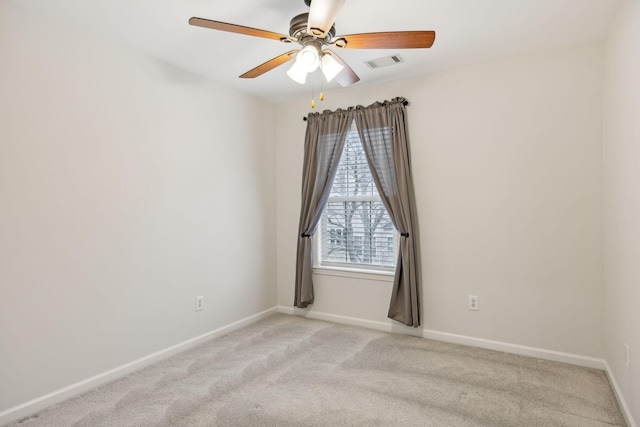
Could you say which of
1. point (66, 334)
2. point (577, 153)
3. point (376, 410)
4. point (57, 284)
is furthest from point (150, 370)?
point (577, 153)

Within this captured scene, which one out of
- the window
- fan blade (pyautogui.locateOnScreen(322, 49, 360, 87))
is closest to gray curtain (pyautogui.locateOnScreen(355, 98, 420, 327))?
the window

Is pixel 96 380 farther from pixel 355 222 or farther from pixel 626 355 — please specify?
pixel 626 355

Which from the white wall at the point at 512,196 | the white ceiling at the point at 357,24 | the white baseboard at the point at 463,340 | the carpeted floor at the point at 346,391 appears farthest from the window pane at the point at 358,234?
the white ceiling at the point at 357,24

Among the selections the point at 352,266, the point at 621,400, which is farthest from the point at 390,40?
the point at 621,400

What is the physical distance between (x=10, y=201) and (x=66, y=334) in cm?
89

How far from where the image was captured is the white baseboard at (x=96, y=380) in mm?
2107

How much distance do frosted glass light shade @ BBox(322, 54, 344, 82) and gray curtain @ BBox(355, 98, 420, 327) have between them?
1.29m

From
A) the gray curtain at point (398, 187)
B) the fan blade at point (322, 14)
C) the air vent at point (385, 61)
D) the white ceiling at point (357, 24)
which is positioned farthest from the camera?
the gray curtain at point (398, 187)

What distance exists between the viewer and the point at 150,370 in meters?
2.73

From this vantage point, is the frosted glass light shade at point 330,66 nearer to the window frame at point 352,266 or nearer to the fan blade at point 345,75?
the fan blade at point 345,75

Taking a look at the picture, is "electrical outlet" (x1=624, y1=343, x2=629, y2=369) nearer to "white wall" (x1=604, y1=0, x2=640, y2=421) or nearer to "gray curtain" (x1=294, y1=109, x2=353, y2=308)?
"white wall" (x1=604, y1=0, x2=640, y2=421)

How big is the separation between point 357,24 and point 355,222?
1.93 meters

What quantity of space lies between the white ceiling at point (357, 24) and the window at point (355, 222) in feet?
3.33

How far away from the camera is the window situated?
12.0ft
